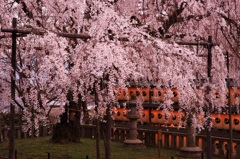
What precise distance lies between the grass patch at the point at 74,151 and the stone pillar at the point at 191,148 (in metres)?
0.39

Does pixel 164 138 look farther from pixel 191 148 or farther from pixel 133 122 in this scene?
pixel 191 148

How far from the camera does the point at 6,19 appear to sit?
434 inches

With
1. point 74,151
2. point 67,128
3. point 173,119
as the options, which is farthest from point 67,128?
point 173,119

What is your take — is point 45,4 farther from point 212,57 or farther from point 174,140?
point 174,140

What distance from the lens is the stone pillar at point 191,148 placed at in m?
13.7

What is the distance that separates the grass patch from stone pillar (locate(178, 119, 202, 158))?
389mm

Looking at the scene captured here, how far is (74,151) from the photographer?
14.3 meters

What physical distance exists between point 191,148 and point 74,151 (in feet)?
15.4

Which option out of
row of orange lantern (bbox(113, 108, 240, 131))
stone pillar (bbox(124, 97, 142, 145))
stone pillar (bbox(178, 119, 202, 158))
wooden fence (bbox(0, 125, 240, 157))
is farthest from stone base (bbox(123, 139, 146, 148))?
stone pillar (bbox(178, 119, 202, 158))

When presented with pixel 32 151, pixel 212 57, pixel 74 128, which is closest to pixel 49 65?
pixel 212 57

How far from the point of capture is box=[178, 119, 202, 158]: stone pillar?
45.1 ft

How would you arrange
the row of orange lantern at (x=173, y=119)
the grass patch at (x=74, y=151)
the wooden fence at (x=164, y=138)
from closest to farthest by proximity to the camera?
the grass patch at (x=74, y=151)
the wooden fence at (x=164, y=138)
the row of orange lantern at (x=173, y=119)

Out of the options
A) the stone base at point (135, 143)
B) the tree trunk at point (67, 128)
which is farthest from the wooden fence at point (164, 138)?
the stone base at point (135, 143)

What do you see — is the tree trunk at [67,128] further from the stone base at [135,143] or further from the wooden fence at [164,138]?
the stone base at [135,143]
